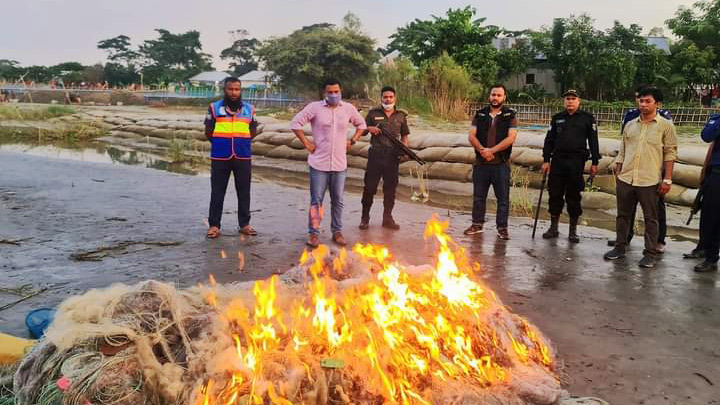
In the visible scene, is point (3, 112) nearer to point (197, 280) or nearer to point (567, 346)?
point (197, 280)

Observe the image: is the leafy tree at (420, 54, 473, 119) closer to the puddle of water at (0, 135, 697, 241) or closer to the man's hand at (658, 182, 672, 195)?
the puddle of water at (0, 135, 697, 241)

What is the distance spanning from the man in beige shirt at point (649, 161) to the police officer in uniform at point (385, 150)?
2729 mm

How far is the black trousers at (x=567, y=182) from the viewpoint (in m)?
6.73

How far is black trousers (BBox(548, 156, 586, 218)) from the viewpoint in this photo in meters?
6.73

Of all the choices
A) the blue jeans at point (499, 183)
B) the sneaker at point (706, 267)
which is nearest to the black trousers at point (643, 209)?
the sneaker at point (706, 267)

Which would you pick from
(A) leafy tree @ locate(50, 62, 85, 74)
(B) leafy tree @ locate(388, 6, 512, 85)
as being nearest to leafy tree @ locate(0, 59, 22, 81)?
(A) leafy tree @ locate(50, 62, 85, 74)

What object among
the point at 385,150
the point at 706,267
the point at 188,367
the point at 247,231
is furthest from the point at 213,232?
the point at 706,267

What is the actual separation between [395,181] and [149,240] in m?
3.20

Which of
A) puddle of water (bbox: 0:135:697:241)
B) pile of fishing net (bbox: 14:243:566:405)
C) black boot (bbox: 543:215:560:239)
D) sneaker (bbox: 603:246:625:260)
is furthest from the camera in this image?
puddle of water (bbox: 0:135:697:241)

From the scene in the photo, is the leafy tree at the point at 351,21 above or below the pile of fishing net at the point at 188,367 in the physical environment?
above

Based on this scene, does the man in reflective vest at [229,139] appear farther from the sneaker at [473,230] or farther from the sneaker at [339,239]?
the sneaker at [473,230]

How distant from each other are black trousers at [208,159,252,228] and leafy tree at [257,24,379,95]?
75.2 feet

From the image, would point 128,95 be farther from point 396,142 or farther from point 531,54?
point 396,142

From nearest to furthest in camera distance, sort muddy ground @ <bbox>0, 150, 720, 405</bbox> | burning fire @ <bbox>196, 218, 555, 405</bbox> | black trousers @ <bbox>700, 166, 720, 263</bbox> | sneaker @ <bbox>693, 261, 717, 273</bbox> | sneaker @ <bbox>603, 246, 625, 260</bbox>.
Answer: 1. burning fire @ <bbox>196, 218, 555, 405</bbox>
2. muddy ground @ <bbox>0, 150, 720, 405</bbox>
3. black trousers @ <bbox>700, 166, 720, 263</bbox>
4. sneaker @ <bbox>693, 261, 717, 273</bbox>
5. sneaker @ <bbox>603, 246, 625, 260</bbox>
